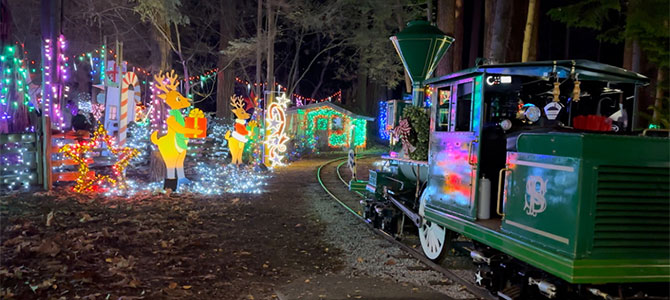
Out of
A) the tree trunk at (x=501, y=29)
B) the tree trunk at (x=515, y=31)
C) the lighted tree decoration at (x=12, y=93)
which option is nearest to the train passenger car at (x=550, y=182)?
the tree trunk at (x=501, y=29)

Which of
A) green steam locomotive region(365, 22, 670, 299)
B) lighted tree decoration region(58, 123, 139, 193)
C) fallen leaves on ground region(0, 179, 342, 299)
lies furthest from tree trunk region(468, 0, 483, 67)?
lighted tree decoration region(58, 123, 139, 193)

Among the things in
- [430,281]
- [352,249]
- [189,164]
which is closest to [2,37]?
[189,164]

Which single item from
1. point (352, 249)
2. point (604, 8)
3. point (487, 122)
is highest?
point (604, 8)

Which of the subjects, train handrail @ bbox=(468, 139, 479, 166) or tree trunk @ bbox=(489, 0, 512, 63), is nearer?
train handrail @ bbox=(468, 139, 479, 166)

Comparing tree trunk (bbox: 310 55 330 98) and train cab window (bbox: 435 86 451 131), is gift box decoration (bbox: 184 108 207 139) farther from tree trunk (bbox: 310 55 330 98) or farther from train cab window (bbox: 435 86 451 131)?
tree trunk (bbox: 310 55 330 98)

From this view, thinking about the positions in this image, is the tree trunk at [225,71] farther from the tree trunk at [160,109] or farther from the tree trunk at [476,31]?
the tree trunk at [476,31]

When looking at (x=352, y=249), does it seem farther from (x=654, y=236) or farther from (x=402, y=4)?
(x=402, y=4)

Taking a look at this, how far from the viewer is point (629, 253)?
3.84 m

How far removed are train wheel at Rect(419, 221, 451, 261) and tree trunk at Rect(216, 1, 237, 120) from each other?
859 inches

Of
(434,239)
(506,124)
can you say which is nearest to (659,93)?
(434,239)

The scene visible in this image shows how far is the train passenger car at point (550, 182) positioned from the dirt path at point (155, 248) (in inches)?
54.8

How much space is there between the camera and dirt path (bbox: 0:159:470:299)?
5285 mm

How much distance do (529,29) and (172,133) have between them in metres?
10.4

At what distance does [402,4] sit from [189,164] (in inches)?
511
